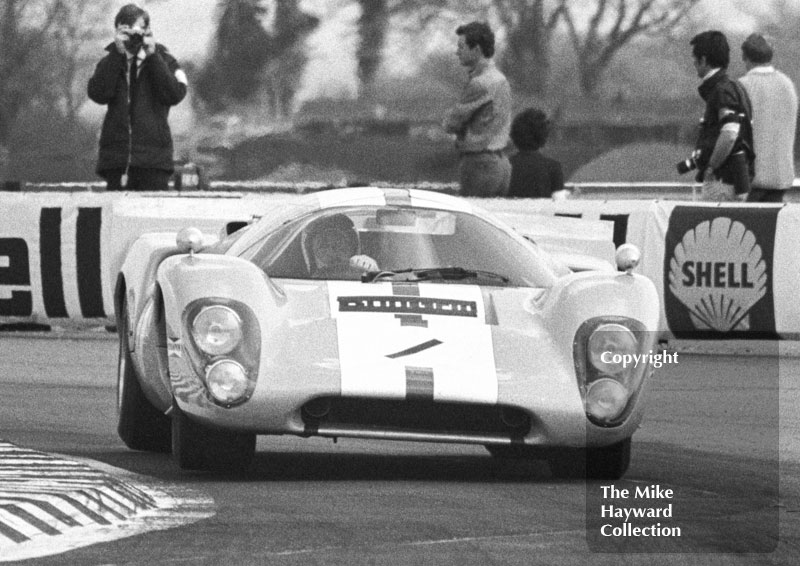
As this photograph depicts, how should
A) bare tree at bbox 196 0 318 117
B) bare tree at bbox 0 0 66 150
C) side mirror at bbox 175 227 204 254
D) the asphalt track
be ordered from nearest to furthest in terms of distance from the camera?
the asphalt track < side mirror at bbox 175 227 204 254 < bare tree at bbox 0 0 66 150 < bare tree at bbox 196 0 318 117

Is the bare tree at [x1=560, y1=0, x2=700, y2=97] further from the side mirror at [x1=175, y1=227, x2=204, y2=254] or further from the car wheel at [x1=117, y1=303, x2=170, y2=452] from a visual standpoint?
the side mirror at [x1=175, y1=227, x2=204, y2=254]

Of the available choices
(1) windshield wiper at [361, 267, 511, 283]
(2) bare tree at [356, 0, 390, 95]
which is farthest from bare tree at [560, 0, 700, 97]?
(1) windshield wiper at [361, 267, 511, 283]

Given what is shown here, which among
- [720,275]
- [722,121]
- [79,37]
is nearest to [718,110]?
[722,121]

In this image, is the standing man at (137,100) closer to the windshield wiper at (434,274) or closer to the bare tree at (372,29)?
the bare tree at (372,29)

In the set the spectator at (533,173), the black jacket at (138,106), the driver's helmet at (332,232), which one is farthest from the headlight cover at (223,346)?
the spectator at (533,173)

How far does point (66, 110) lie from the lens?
16.0 metres

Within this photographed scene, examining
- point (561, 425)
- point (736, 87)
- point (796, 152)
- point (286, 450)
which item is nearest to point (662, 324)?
point (736, 87)

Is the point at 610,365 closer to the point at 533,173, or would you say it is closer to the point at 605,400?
the point at 605,400

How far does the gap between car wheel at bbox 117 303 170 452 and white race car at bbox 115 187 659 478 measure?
1.16ft

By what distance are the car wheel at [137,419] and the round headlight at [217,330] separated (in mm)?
1133

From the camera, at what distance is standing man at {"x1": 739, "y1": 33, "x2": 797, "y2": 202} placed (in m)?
12.6

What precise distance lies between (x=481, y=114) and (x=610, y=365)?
6333 mm

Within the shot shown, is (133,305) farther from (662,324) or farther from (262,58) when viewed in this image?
(262,58)

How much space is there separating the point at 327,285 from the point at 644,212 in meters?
5.83
